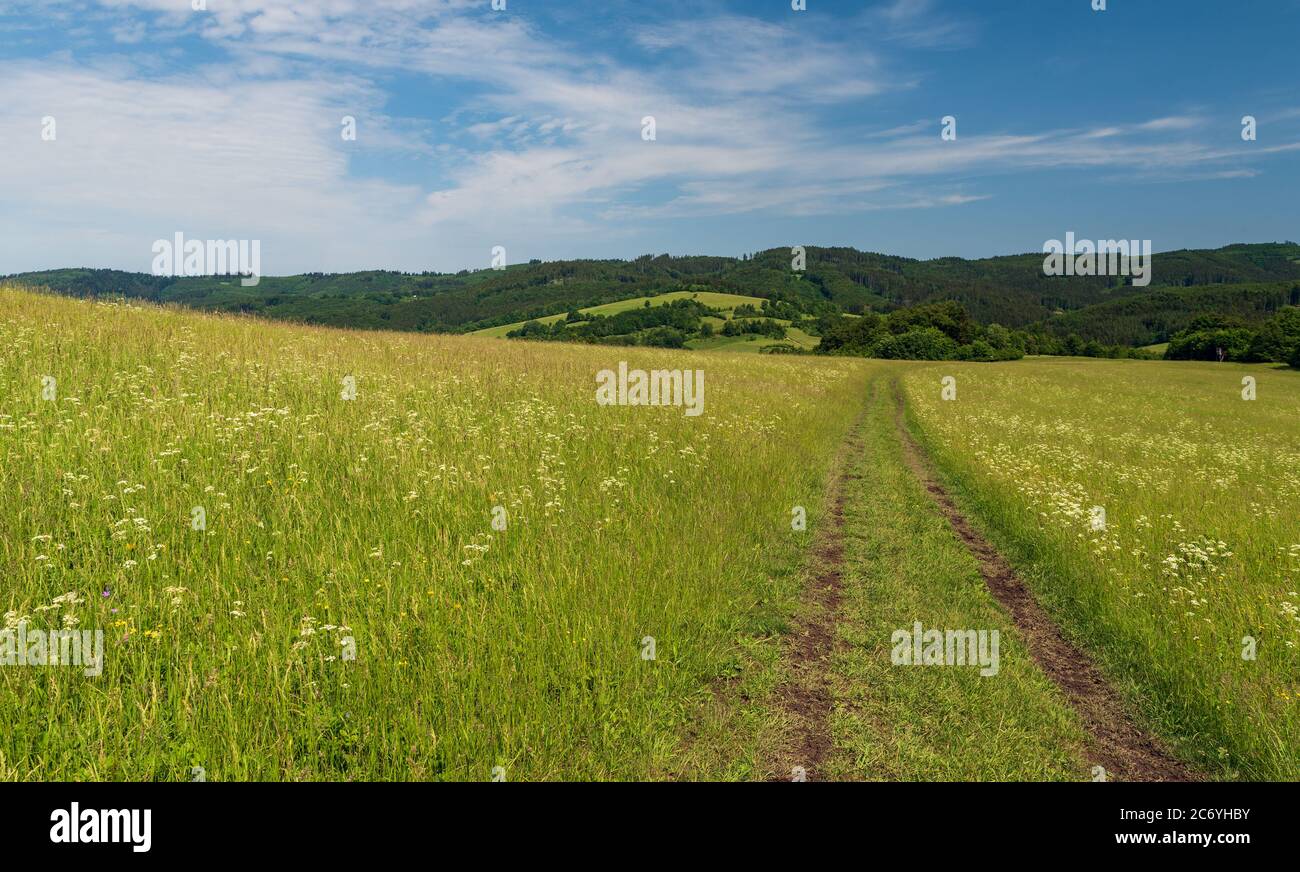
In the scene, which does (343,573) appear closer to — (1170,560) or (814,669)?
(814,669)

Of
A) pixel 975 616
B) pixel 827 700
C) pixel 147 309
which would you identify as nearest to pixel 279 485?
pixel 827 700

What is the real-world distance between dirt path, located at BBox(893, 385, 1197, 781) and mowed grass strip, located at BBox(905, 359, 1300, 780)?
0.56ft

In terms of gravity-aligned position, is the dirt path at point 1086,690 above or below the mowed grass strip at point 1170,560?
below

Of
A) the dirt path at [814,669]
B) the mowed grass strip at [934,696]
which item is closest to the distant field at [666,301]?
the dirt path at [814,669]

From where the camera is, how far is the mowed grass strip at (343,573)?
12.1 feet

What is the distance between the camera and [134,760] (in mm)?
3348

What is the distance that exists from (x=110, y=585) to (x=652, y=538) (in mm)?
5119

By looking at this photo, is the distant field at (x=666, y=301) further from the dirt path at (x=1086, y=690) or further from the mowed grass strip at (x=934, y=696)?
the dirt path at (x=1086, y=690)

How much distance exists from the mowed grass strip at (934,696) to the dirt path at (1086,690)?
0.47 ft

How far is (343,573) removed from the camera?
544 centimetres

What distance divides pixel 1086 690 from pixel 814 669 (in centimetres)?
242

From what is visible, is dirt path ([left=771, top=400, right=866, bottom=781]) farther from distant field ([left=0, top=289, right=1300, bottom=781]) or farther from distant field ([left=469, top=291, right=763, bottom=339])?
distant field ([left=469, top=291, right=763, bottom=339])

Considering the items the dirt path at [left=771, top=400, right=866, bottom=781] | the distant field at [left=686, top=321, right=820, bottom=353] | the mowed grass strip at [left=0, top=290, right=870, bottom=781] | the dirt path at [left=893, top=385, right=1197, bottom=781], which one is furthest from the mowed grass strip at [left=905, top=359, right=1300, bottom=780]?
the distant field at [left=686, top=321, right=820, bottom=353]

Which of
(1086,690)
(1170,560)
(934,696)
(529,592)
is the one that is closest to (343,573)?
(529,592)
